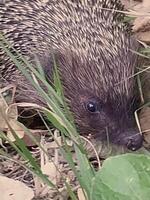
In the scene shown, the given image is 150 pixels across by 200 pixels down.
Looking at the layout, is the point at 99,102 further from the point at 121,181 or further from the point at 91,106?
the point at 121,181

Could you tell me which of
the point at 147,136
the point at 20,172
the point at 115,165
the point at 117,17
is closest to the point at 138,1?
the point at 117,17

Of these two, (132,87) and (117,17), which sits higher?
(117,17)

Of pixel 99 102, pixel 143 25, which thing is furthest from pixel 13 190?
pixel 143 25

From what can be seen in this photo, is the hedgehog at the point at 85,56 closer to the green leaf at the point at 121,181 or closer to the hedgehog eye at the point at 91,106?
the hedgehog eye at the point at 91,106

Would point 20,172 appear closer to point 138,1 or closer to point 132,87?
point 132,87

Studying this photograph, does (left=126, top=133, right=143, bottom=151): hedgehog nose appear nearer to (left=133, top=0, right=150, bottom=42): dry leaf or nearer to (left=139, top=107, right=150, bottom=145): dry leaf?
(left=139, top=107, right=150, bottom=145): dry leaf

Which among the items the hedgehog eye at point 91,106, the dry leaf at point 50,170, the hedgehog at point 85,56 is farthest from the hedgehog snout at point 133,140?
the dry leaf at point 50,170
